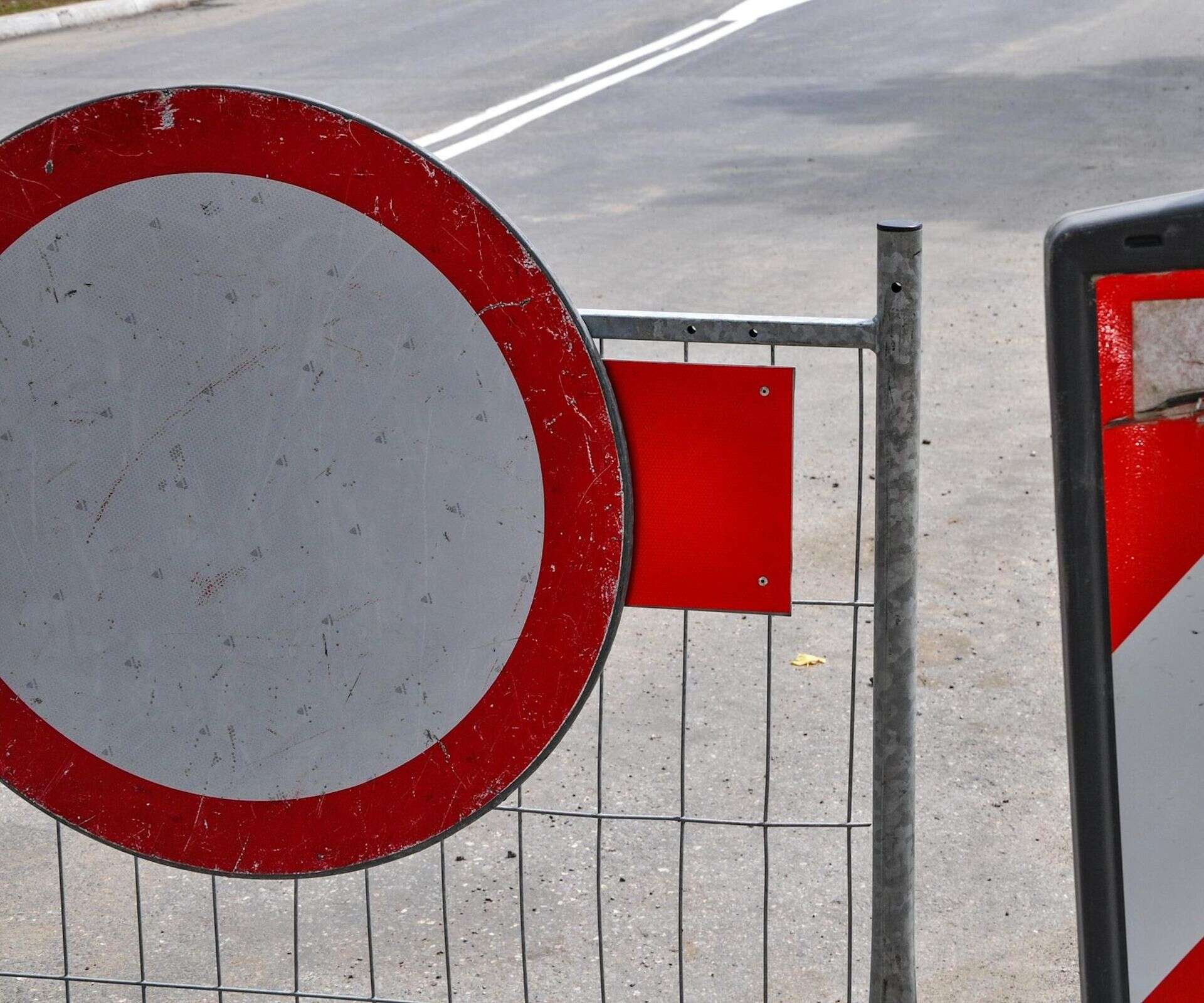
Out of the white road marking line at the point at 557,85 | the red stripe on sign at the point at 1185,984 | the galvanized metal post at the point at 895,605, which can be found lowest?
the red stripe on sign at the point at 1185,984

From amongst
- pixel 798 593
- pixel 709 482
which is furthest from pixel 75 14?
pixel 709 482

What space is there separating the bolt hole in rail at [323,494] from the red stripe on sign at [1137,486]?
1.85 ft

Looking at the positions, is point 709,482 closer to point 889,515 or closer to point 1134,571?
point 889,515

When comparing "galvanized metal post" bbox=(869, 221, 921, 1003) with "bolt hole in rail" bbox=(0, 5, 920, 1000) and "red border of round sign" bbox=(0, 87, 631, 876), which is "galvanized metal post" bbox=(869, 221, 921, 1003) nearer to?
"bolt hole in rail" bbox=(0, 5, 920, 1000)

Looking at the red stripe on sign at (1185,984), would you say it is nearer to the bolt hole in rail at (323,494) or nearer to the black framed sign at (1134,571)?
the black framed sign at (1134,571)

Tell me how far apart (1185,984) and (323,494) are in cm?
122

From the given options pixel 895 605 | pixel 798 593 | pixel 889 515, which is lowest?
pixel 798 593

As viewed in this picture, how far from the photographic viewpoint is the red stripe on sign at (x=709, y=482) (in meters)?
2.27

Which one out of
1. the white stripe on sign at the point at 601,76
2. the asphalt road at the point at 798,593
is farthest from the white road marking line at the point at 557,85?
the asphalt road at the point at 798,593

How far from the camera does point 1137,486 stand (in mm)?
1705

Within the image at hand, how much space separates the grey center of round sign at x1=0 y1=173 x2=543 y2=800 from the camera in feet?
6.97

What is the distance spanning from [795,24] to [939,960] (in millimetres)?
17253

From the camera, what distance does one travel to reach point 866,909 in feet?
12.0

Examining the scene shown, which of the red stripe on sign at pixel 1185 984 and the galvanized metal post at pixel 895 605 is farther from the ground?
the galvanized metal post at pixel 895 605
